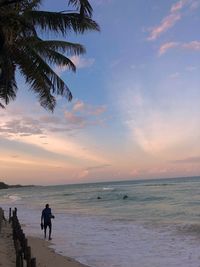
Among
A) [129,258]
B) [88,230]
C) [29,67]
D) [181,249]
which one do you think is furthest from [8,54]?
[88,230]

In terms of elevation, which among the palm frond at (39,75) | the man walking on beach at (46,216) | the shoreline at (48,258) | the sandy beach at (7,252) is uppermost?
the palm frond at (39,75)

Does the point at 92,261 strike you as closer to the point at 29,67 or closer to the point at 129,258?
the point at 129,258

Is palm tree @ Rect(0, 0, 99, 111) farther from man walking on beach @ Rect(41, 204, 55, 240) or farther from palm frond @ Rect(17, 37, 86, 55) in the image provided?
man walking on beach @ Rect(41, 204, 55, 240)

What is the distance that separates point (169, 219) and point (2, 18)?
65.7ft

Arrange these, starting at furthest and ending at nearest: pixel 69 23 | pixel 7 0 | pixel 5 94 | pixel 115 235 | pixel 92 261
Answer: pixel 115 235, pixel 5 94, pixel 92 261, pixel 69 23, pixel 7 0

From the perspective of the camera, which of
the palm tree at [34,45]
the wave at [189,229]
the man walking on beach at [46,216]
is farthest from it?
the wave at [189,229]

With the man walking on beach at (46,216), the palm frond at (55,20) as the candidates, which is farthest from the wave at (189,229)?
the palm frond at (55,20)

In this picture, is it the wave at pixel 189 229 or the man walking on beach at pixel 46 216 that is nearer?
the man walking on beach at pixel 46 216

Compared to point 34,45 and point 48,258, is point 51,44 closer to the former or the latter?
point 34,45

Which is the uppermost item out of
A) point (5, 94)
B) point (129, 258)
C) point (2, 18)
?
point (2, 18)

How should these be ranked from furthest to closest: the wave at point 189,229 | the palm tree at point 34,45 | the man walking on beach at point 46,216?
the wave at point 189,229 < the man walking on beach at point 46,216 < the palm tree at point 34,45

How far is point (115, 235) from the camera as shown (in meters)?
20.3

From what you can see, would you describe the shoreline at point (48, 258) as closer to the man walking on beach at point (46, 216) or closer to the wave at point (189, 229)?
the man walking on beach at point (46, 216)

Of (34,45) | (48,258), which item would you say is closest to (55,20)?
(34,45)
